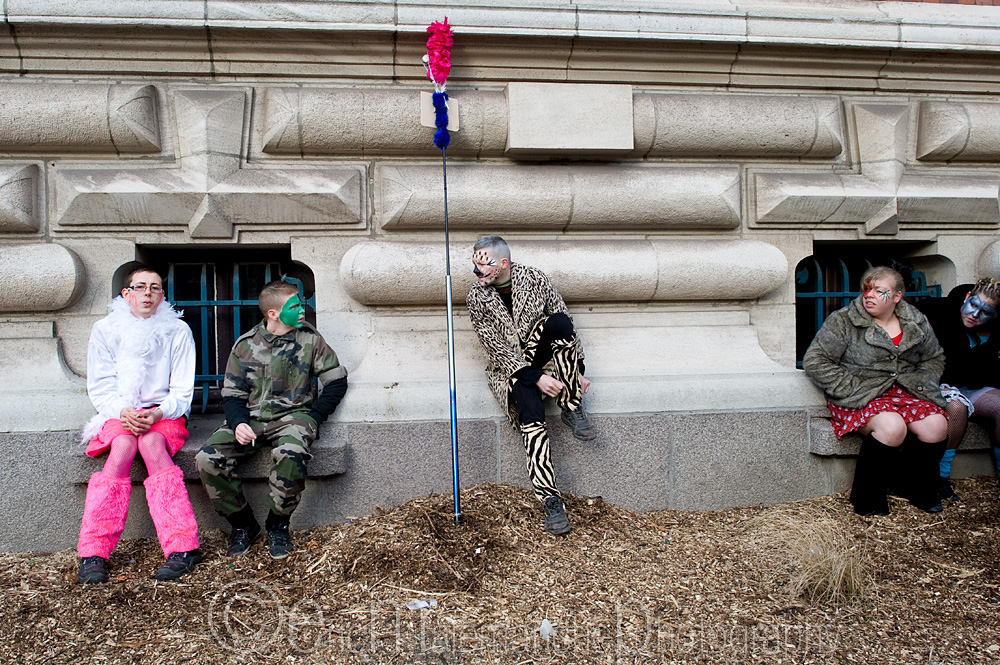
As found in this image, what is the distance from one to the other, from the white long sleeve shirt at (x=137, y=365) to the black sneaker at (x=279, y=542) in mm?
775

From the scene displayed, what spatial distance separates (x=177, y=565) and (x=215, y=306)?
1.68 metres

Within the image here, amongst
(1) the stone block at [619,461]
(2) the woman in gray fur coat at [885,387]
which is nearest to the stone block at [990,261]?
(2) the woman in gray fur coat at [885,387]

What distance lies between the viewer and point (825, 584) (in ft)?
10.1

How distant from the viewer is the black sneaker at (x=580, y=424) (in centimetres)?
389

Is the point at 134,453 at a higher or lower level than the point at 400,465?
higher

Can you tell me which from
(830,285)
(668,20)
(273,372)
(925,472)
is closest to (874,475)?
(925,472)

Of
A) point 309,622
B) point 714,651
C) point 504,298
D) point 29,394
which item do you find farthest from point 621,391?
point 29,394

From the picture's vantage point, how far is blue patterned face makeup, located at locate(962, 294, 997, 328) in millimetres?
4172

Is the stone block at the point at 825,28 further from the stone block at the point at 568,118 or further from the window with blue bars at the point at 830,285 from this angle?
the window with blue bars at the point at 830,285

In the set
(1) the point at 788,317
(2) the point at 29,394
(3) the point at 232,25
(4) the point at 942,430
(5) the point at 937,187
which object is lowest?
(4) the point at 942,430

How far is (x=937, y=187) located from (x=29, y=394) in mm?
5512

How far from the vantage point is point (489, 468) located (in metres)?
4.00

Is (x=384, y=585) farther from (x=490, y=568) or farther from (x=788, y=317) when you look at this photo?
(x=788, y=317)

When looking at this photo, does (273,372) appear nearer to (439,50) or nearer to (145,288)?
(145,288)
